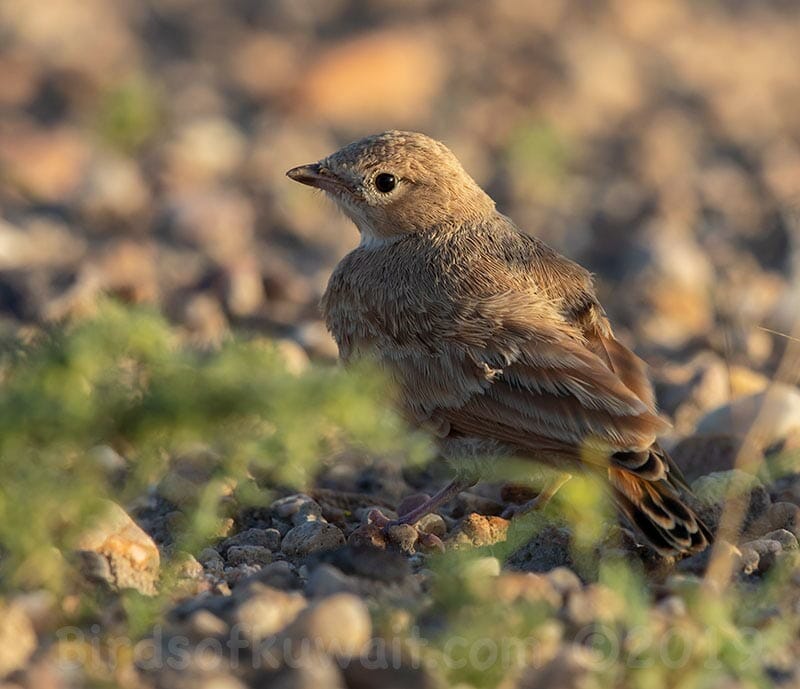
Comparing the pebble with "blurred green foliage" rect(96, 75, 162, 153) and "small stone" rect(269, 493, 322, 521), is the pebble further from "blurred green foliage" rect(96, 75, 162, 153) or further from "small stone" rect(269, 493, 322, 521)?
"blurred green foliage" rect(96, 75, 162, 153)

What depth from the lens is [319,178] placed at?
5824 mm

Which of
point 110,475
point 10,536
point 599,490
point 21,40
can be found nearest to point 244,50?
point 21,40

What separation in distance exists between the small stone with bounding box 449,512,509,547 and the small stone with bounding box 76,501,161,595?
1.14m

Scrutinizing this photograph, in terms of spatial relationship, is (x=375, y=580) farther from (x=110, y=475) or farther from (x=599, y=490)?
(x=110, y=475)

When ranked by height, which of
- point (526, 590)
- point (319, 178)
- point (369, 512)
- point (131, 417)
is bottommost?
point (369, 512)

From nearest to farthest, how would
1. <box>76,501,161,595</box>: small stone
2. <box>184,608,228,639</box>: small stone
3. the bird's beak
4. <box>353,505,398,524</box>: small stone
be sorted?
<box>184,608,228,639</box>: small stone → <box>76,501,161,595</box>: small stone → <box>353,505,398,524</box>: small stone → the bird's beak

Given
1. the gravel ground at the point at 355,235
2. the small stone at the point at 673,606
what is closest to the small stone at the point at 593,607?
the gravel ground at the point at 355,235

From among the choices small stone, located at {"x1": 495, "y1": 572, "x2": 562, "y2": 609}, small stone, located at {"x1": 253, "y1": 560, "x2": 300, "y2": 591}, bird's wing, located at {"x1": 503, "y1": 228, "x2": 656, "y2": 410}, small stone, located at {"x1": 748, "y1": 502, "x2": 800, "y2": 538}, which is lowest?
small stone, located at {"x1": 253, "y1": 560, "x2": 300, "y2": 591}

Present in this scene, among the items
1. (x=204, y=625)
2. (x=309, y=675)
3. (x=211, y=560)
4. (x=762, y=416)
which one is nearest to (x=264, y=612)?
(x=204, y=625)

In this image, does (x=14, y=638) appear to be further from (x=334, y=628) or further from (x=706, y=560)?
(x=706, y=560)

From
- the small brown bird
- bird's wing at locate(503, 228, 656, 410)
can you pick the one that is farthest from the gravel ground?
bird's wing at locate(503, 228, 656, 410)

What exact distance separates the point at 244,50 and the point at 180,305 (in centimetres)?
501

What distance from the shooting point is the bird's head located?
5668 millimetres

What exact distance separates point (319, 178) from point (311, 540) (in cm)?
185
